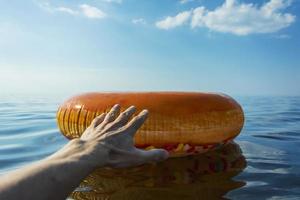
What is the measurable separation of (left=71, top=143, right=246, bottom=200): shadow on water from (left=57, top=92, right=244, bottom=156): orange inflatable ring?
0.79ft

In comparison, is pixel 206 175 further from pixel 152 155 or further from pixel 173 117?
pixel 152 155

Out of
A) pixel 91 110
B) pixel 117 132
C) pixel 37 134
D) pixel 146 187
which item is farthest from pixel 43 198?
pixel 37 134

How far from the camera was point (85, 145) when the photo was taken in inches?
83.5

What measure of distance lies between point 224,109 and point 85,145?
281 centimetres

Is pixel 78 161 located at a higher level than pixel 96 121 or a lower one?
lower

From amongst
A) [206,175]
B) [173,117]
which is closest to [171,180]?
[206,175]

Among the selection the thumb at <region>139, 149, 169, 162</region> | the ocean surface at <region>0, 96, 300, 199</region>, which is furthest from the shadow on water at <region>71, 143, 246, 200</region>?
the thumb at <region>139, 149, 169, 162</region>

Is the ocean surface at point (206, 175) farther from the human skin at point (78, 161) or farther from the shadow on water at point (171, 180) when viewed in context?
the human skin at point (78, 161)

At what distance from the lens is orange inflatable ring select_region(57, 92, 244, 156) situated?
423 centimetres

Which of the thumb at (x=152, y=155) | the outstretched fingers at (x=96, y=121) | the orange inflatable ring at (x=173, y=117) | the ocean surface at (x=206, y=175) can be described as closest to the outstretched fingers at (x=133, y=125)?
the thumb at (x=152, y=155)

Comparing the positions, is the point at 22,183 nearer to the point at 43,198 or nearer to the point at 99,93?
the point at 43,198

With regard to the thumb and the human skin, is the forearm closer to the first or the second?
the human skin

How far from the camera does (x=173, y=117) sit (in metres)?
4.25

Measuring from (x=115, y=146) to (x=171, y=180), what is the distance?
5.23 ft
